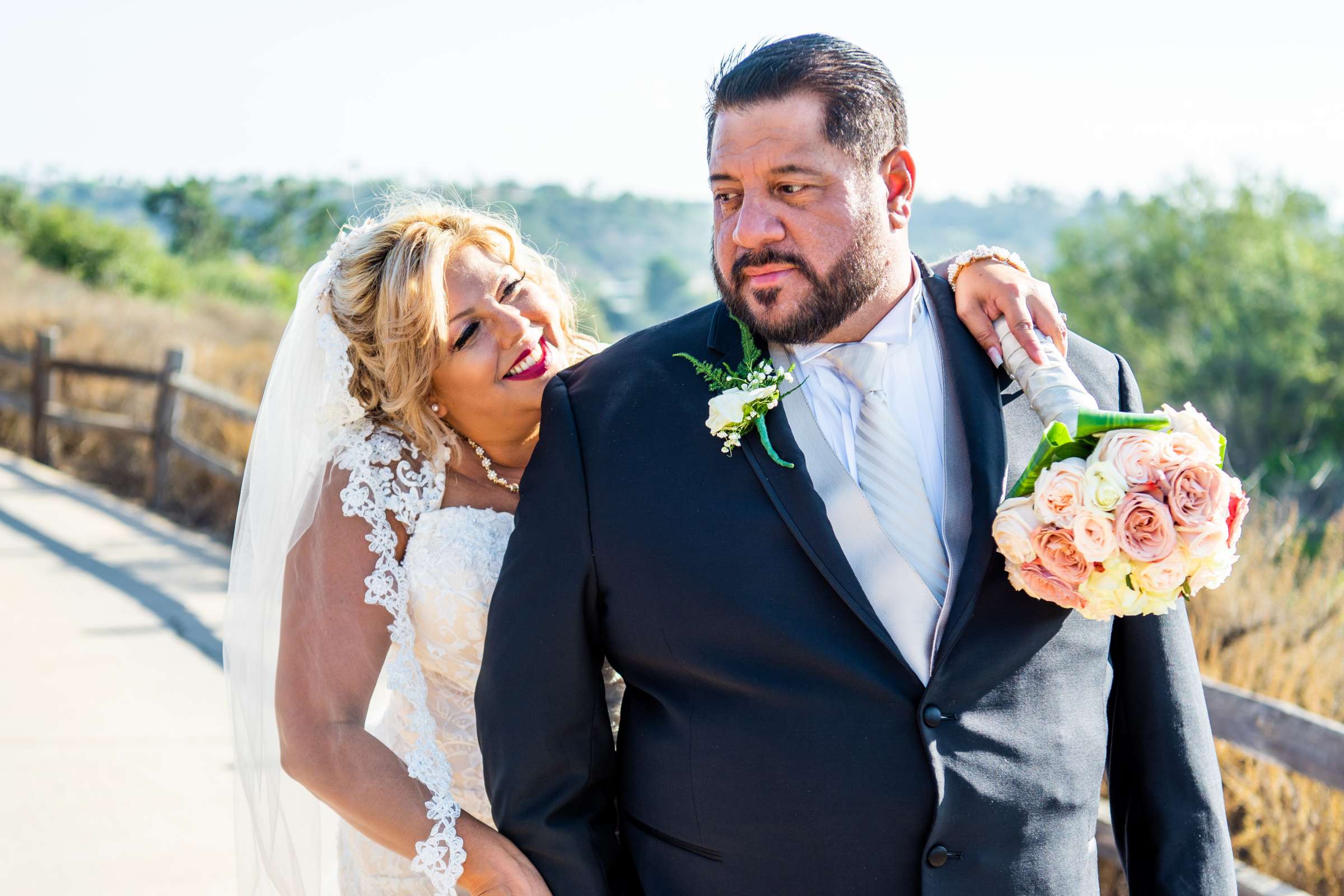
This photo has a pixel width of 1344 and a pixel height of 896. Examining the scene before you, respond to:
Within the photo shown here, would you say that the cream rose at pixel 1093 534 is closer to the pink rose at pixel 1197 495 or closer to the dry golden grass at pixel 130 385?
the pink rose at pixel 1197 495

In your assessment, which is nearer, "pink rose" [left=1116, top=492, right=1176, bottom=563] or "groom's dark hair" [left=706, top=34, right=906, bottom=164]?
"pink rose" [left=1116, top=492, right=1176, bottom=563]

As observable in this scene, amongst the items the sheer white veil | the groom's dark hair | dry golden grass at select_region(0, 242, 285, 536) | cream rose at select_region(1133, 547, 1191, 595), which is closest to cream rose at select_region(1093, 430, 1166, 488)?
cream rose at select_region(1133, 547, 1191, 595)

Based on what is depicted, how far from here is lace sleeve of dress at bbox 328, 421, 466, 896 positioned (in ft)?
7.80

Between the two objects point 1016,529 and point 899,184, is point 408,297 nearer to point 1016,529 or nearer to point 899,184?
point 899,184

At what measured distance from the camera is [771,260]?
2.07 meters

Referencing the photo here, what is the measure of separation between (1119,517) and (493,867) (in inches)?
Result: 49.5

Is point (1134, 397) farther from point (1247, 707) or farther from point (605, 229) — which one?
point (605, 229)

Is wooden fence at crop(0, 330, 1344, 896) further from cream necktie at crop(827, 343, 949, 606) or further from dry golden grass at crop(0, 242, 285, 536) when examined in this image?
cream necktie at crop(827, 343, 949, 606)

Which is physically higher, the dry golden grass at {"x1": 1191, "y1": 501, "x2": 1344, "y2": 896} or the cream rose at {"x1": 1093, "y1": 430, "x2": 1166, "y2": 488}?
the cream rose at {"x1": 1093, "y1": 430, "x2": 1166, "y2": 488}

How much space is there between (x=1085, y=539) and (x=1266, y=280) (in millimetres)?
16604

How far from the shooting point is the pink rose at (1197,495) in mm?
1851

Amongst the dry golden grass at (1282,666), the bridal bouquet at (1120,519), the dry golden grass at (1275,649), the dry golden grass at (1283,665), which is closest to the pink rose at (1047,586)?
the bridal bouquet at (1120,519)

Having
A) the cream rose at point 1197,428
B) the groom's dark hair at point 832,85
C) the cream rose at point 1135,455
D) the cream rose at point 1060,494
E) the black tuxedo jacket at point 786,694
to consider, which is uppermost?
the groom's dark hair at point 832,85

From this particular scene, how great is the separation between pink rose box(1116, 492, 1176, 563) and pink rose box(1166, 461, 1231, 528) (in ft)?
0.09
